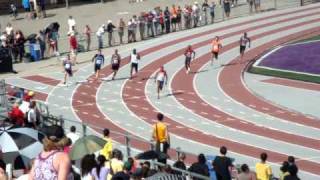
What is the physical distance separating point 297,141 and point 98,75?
13.9 metres

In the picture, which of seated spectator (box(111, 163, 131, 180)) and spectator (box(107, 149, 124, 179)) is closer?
seated spectator (box(111, 163, 131, 180))

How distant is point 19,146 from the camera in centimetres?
1388

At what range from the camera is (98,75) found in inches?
1398

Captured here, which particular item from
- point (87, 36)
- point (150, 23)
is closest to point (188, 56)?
point (87, 36)

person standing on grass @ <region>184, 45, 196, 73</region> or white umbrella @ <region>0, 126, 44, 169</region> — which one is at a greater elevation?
white umbrella @ <region>0, 126, 44, 169</region>

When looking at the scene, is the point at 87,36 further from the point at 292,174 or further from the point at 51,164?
the point at 51,164

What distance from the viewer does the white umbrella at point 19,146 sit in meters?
13.9

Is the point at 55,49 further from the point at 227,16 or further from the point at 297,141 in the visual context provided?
the point at 297,141

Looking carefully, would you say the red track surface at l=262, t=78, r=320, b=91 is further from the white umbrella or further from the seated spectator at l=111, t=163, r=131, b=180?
the seated spectator at l=111, t=163, r=131, b=180

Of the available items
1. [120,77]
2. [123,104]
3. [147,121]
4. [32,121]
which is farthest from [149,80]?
[32,121]

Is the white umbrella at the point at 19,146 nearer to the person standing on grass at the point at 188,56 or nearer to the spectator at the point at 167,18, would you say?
the person standing on grass at the point at 188,56

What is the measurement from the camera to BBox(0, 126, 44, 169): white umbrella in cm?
1388

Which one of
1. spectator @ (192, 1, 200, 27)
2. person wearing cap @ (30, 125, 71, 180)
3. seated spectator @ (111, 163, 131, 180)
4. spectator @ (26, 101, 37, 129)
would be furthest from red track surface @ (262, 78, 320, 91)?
person wearing cap @ (30, 125, 71, 180)

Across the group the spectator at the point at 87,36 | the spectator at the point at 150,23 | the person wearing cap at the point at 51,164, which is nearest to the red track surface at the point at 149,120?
the spectator at the point at 87,36
